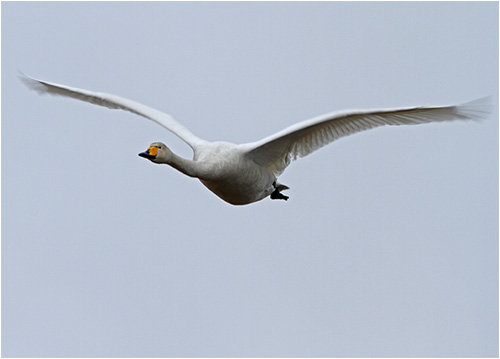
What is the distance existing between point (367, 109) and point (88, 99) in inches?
226

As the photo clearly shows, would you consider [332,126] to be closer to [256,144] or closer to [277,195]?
[256,144]

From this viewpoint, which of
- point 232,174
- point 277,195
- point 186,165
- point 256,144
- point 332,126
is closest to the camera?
point 186,165

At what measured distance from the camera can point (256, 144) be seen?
1588cm

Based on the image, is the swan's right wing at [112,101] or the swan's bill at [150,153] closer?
the swan's bill at [150,153]

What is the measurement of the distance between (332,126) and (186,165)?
110 inches

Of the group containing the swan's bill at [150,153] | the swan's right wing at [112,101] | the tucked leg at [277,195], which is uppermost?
the swan's right wing at [112,101]

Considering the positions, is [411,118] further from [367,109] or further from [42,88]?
[42,88]

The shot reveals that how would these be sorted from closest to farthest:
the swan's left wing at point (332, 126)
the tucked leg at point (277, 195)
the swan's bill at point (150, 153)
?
the swan's bill at point (150, 153) < the swan's left wing at point (332, 126) < the tucked leg at point (277, 195)

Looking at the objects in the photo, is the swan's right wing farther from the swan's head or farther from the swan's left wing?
the swan's head

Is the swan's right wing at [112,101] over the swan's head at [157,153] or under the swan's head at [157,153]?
over

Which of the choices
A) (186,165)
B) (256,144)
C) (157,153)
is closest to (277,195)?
(256,144)

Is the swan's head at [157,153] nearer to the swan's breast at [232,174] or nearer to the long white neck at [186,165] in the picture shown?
the long white neck at [186,165]

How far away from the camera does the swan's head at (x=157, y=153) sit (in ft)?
46.6

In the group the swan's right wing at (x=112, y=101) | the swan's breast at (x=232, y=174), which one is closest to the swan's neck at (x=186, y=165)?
the swan's breast at (x=232, y=174)
